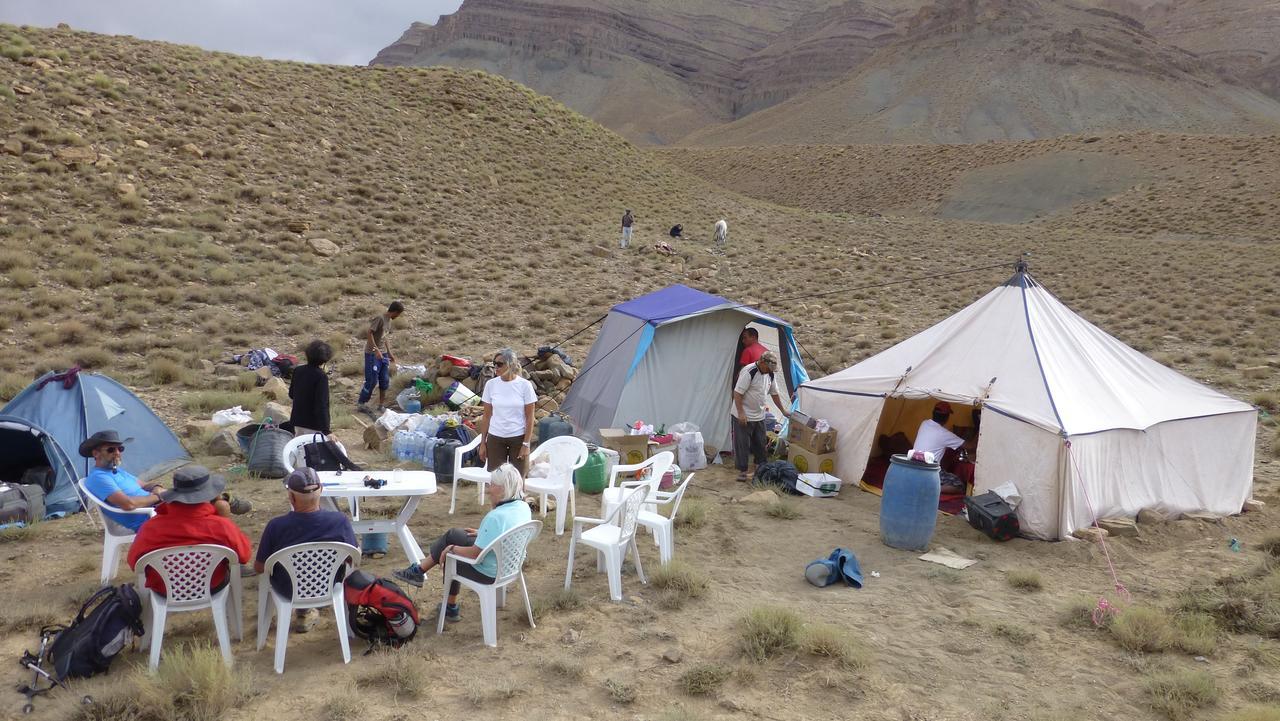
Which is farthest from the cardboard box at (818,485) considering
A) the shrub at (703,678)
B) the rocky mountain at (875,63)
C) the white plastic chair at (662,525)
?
the rocky mountain at (875,63)

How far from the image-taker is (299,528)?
493 centimetres

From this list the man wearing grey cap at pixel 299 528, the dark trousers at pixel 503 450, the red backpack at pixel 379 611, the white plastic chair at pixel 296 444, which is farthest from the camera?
the dark trousers at pixel 503 450

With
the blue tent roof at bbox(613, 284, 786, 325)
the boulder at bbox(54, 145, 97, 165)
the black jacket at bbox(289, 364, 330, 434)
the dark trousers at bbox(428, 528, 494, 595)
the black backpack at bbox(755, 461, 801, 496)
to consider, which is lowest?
the black backpack at bbox(755, 461, 801, 496)

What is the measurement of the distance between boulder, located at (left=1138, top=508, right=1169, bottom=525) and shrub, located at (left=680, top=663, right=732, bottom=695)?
5.35 m

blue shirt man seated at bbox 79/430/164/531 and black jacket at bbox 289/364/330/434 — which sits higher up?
black jacket at bbox 289/364/330/434

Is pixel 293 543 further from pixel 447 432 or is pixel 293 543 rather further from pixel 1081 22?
pixel 1081 22

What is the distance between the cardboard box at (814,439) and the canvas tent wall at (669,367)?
4.53ft

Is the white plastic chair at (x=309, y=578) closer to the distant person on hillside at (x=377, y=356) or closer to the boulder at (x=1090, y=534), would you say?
the boulder at (x=1090, y=534)

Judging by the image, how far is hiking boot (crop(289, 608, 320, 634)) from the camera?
5641mm

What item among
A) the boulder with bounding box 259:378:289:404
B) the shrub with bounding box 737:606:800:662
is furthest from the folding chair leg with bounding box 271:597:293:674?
the boulder with bounding box 259:378:289:404

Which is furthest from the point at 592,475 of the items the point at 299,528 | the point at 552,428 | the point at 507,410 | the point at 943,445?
the point at 299,528

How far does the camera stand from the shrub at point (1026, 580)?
6922 mm

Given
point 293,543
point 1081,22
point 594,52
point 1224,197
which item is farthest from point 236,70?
point 594,52

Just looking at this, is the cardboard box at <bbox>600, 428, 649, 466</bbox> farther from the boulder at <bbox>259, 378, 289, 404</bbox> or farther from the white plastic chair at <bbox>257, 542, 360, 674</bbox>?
the boulder at <bbox>259, 378, 289, 404</bbox>
